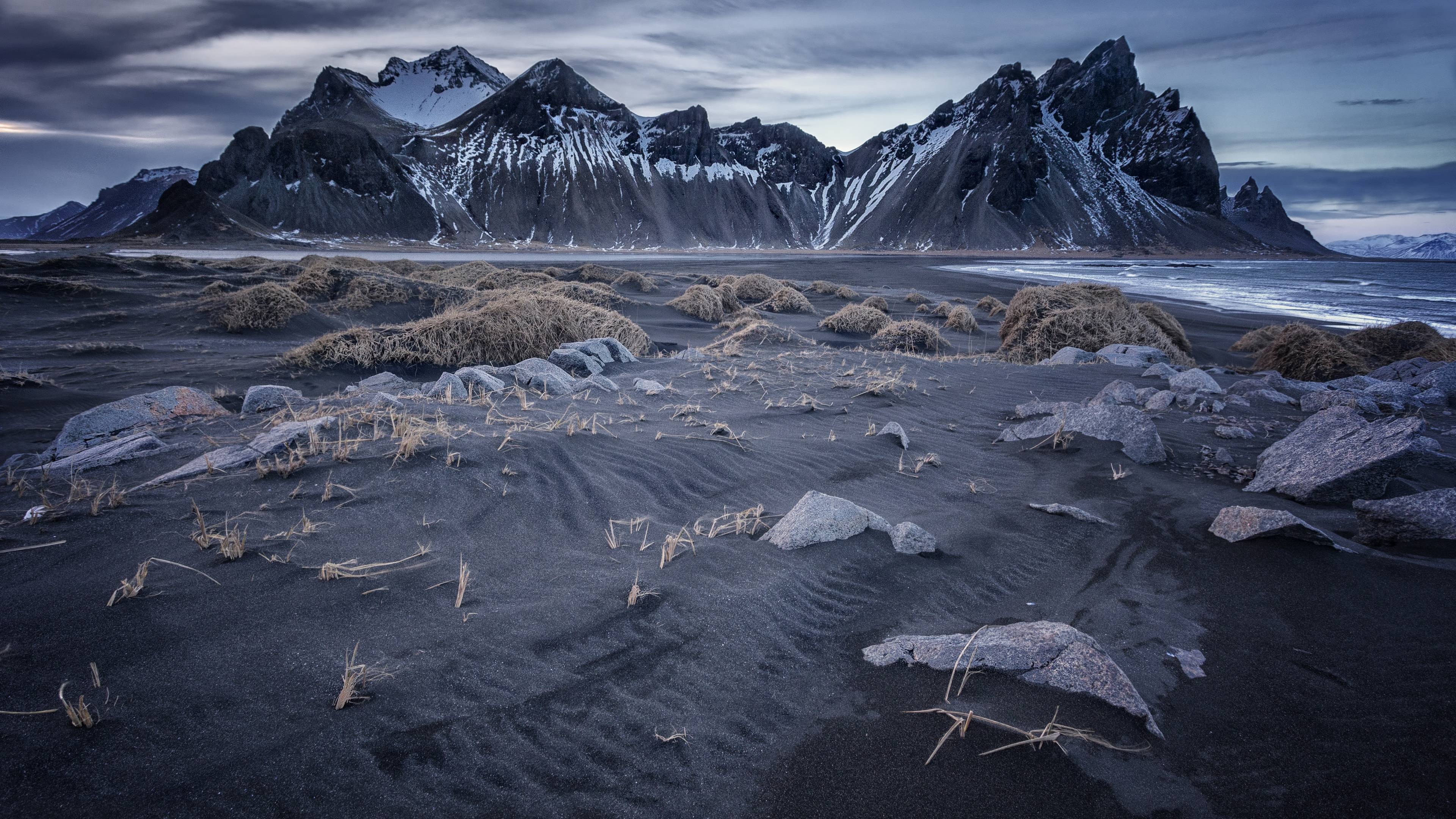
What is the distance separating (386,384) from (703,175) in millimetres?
131531

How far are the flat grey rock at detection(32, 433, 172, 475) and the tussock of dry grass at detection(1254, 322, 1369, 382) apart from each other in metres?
12.5

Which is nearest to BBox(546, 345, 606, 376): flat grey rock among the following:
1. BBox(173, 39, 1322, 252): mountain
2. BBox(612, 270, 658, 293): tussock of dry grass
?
BBox(612, 270, 658, 293): tussock of dry grass

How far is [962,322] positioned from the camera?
13.2m

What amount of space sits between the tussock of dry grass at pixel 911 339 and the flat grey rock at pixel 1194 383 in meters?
4.07

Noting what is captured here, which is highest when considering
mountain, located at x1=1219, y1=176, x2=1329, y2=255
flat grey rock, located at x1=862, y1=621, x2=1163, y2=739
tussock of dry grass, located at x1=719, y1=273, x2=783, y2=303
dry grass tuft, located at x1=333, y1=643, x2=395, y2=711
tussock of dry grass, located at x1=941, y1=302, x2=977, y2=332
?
mountain, located at x1=1219, y1=176, x2=1329, y2=255

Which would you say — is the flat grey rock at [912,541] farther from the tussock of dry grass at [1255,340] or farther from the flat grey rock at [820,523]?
the tussock of dry grass at [1255,340]

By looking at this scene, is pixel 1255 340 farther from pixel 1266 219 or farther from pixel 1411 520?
pixel 1266 219

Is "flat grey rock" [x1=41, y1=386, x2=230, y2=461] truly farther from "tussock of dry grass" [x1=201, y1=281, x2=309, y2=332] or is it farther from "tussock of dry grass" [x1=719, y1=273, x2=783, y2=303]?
"tussock of dry grass" [x1=719, y1=273, x2=783, y2=303]

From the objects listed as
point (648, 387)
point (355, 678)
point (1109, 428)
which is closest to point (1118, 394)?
point (1109, 428)

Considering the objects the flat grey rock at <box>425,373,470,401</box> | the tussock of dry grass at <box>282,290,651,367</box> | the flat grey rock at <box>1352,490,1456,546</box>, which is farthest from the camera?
the tussock of dry grass at <box>282,290,651,367</box>

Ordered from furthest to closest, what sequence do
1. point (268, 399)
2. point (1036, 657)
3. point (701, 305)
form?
point (701, 305) → point (268, 399) → point (1036, 657)

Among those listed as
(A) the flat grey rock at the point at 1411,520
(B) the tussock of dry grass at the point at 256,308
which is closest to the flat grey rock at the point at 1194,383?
(A) the flat grey rock at the point at 1411,520

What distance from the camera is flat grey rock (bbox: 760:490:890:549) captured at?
112 inches

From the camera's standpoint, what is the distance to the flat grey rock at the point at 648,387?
556cm
